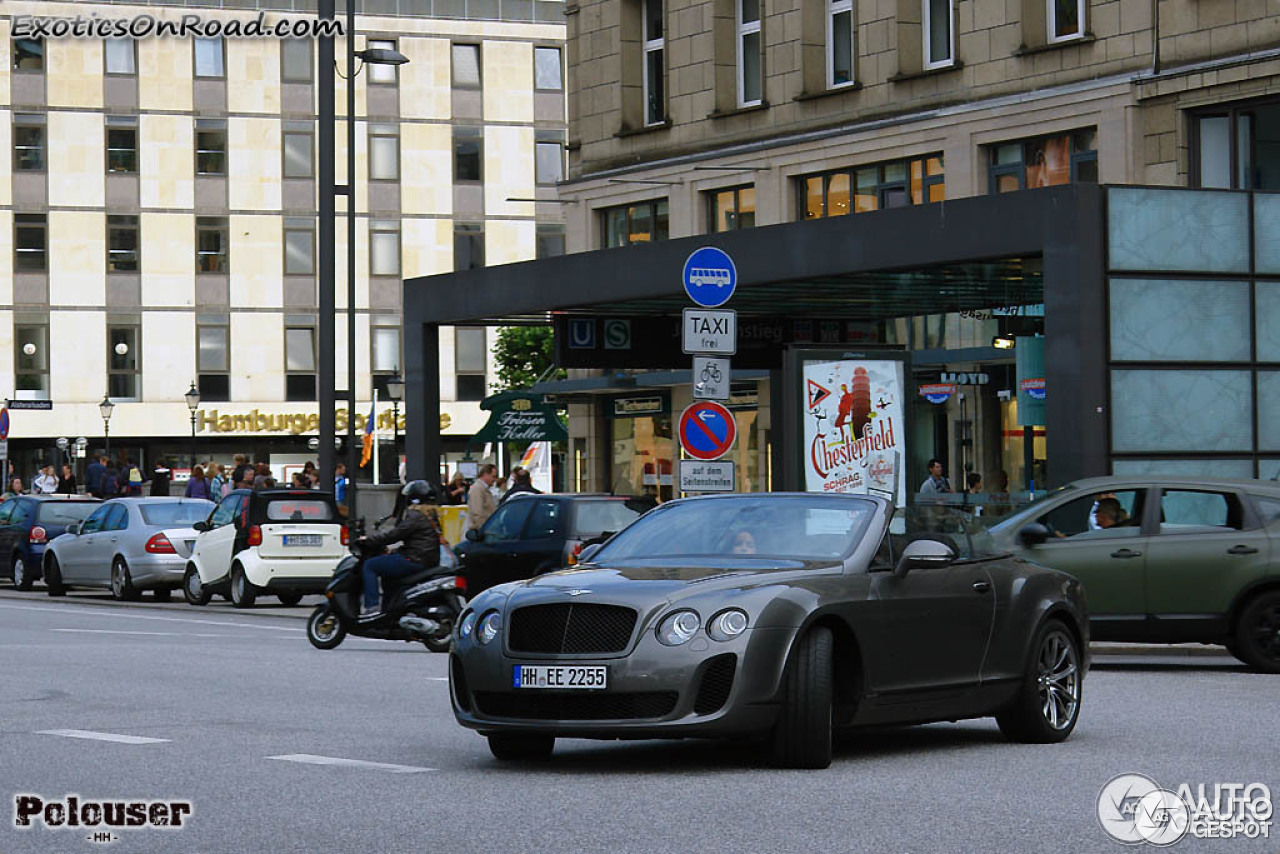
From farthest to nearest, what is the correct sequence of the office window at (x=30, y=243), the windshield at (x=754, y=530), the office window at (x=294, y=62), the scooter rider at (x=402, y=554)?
the office window at (x=294, y=62)
the office window at (x=30, y=243)
the scooter rider at (x=402, y=554)
the windshield at (x=754, y=530)

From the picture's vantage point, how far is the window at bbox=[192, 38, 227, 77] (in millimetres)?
77375

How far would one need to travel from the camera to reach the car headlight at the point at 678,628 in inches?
413

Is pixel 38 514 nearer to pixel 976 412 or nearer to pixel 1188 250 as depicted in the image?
pixel 976 412

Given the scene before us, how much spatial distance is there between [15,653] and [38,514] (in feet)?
56.8

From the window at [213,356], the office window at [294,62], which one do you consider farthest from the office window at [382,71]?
the window at [213,356]

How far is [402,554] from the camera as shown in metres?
21.1

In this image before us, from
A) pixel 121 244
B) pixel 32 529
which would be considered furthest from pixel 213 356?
pixel 32 529

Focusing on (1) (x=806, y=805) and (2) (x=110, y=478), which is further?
(2) (x=110, y=478)

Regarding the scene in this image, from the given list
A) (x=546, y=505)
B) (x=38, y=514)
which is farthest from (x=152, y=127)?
(x=546, y=505)

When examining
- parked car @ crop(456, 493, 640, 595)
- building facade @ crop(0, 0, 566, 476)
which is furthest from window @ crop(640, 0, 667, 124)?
building facade @ crop(0, 0, 566, 476)

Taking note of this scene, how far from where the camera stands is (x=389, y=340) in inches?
3137

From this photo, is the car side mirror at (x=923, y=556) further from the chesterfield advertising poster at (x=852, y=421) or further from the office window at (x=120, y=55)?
the office window at (x=120, y=55)

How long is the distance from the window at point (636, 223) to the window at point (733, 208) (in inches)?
56.6

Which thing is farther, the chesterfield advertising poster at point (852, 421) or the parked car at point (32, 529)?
the parked car at point (32, 529)
